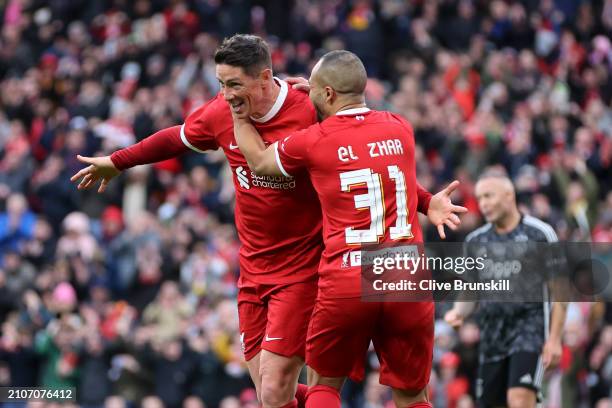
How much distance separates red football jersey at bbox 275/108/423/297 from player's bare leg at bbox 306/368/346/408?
1.86ft

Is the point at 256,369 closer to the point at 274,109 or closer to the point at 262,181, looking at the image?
the point at 262,181

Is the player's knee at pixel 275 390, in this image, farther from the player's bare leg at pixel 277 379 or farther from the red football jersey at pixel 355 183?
the red football jersey at pixel 355 183

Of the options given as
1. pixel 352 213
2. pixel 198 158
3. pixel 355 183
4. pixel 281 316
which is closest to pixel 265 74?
pixel 355 183

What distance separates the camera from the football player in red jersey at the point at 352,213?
27.6 feet

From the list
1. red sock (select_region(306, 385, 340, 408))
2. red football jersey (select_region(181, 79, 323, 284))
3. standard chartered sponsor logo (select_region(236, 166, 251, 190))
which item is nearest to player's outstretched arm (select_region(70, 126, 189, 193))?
red football jersey (select_region(181, 79, 323, 284))

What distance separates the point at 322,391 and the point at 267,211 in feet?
4.11

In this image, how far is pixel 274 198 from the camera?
29.8 feet

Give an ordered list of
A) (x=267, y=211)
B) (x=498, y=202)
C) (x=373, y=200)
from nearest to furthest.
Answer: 1. (x=373, y=200)
2. (x=267, y=211)
3. (x=498, y=202)

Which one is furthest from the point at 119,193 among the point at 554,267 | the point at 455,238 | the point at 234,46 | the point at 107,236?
the point at 234,46

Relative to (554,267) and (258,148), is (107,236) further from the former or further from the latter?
(258,148)

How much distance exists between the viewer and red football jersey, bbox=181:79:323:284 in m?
9.05

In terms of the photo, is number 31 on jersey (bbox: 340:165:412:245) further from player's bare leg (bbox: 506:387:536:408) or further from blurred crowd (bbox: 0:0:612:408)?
blurred crowd (bbox: 0:0:612:408)

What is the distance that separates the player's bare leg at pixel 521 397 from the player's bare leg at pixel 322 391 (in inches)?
121

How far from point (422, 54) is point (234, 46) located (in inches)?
605
